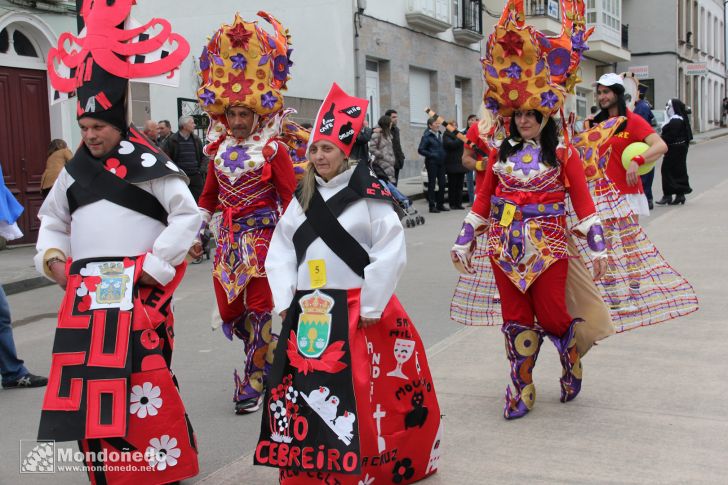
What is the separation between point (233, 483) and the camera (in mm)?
4391

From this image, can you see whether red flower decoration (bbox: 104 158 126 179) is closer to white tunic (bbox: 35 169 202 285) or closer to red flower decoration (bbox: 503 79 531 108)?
white tunic (bbox: 35 169 202 285)

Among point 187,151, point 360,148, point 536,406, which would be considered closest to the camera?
point 536,406

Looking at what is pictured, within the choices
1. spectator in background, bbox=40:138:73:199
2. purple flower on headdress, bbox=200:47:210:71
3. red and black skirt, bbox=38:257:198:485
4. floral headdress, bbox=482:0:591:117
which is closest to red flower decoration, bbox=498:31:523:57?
floral headdress, bbox=482:0:591:117

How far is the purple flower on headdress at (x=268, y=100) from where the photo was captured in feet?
18.5

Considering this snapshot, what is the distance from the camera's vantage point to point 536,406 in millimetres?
5461

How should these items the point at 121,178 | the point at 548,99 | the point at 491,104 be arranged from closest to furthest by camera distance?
the point at 121,178
the point at 548,99
the point at 491,104

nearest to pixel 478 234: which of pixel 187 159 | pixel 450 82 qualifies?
pixel 187 159

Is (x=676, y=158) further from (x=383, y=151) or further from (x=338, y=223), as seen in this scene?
(x=338, y=223)

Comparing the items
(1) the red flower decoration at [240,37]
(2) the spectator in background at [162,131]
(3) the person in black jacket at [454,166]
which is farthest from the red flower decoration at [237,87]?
(3) the person in black jacket at [454,166]

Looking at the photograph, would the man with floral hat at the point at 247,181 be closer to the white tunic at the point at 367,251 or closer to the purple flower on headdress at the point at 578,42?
the white tunic at the point at 367,251

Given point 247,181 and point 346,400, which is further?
point 247,181

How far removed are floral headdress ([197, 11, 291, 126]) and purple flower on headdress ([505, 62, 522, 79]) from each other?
1.50 m

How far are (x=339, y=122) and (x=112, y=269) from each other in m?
1.26

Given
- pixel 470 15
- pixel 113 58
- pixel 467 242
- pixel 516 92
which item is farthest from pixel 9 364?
pixel 470 15
